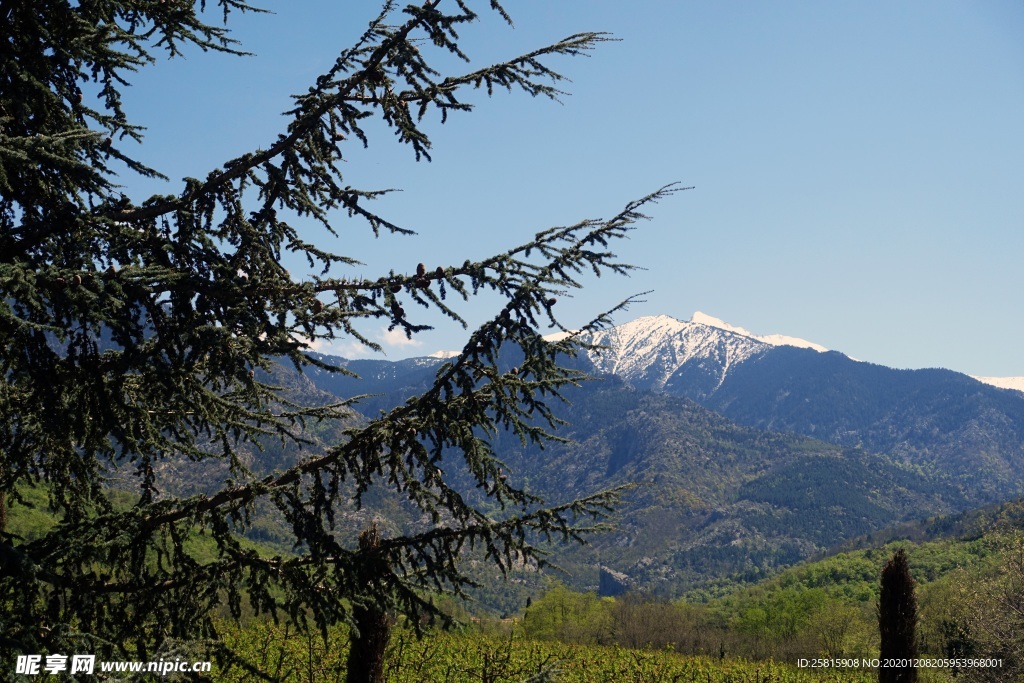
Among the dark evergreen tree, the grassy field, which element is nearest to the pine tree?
the grassy field

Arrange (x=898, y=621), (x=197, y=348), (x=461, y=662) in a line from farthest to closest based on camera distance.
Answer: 1. (x=898, y=621)
2. (x=461, y=662)
3. (x=197, y=348)

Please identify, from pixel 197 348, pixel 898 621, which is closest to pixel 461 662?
pixel 898 621

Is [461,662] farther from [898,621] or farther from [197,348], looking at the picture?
[197,348]

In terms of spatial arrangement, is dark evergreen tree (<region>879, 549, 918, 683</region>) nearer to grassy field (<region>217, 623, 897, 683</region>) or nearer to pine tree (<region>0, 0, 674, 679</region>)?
grassy field (<region>217, 623, 897, 683</region>)

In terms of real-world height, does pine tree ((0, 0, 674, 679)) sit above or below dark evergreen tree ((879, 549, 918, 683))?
→ above

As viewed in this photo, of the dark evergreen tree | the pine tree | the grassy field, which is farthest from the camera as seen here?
the dark evergreen tree

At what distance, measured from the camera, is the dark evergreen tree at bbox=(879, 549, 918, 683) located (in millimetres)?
15938

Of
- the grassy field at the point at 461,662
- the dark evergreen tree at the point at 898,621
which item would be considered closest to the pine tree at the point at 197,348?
the grassy field at the point at 461,662

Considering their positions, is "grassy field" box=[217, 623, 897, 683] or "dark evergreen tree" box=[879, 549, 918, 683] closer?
"grassy field" box=[217, 623, 897, 683]

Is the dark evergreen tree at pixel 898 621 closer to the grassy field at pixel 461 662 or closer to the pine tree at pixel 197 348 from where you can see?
the grassy field at pixel 461 662

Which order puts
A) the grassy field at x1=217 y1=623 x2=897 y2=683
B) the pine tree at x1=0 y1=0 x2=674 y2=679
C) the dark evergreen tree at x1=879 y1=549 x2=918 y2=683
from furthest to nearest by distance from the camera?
1. the dark evergreen tree at x1=879 y1=549 x2=918 y2=683
2. the grassy field at x1=217 y1=623 x2=897 y2=683
3. the pine tree at x1=0 y1=0 x2=674 y2=679

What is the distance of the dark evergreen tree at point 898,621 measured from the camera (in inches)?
627

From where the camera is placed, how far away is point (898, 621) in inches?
639

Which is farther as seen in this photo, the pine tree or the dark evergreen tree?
the dark evergreen tree
